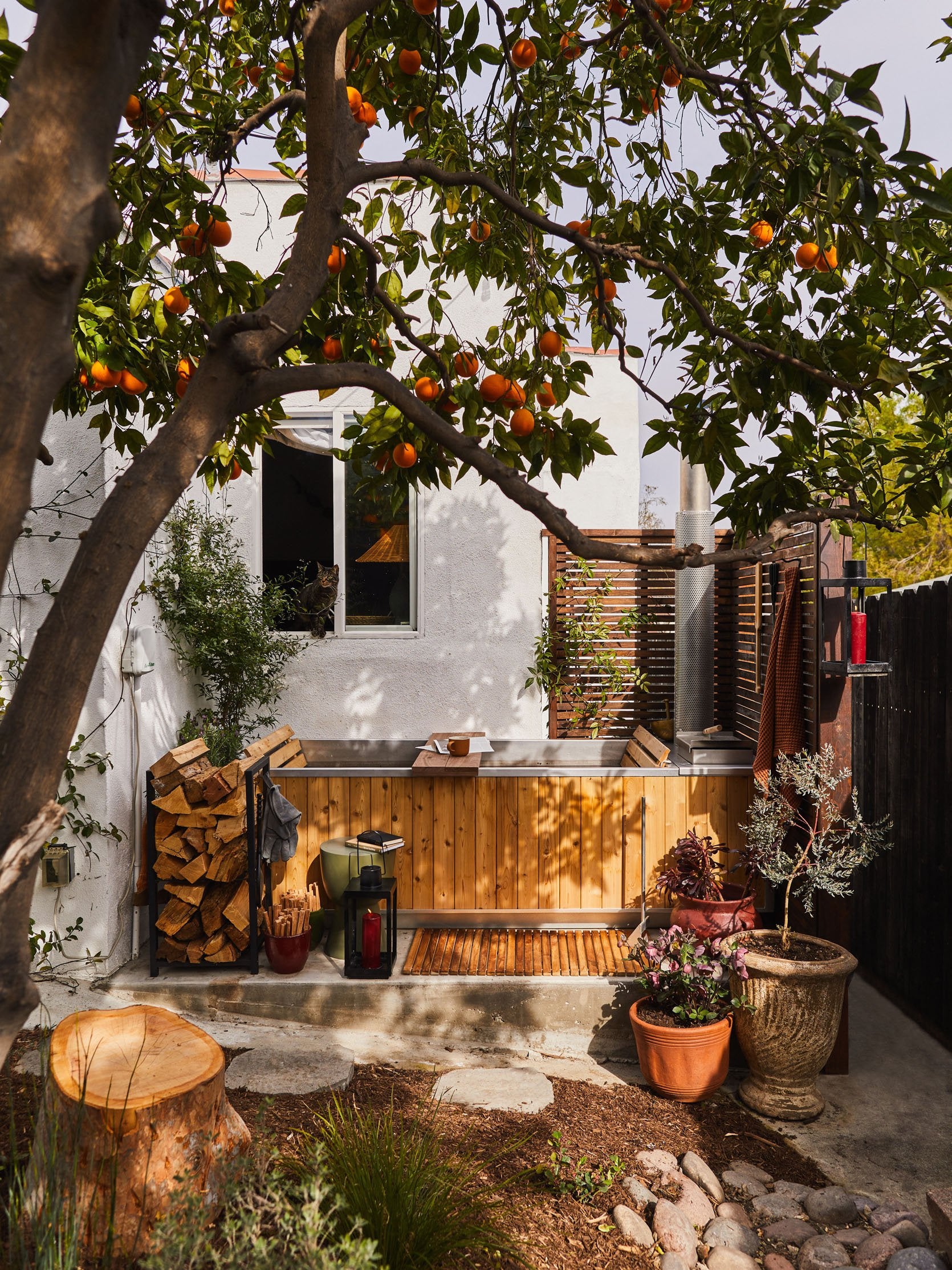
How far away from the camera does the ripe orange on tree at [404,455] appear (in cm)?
281

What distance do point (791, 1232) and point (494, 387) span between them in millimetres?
2843

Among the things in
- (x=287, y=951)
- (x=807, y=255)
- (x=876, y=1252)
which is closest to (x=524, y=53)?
(x=807, y=255)

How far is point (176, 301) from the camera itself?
3074 millimetres

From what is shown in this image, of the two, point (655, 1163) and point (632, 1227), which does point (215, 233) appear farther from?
point (655, 1163)

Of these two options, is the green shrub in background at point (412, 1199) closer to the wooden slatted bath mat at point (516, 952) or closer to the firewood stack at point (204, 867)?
the wooden slatted bath mat at point (516, 952)

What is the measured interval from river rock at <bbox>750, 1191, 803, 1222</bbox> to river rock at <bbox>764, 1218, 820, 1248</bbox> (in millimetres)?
37

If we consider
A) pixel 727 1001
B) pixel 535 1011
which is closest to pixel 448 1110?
pixel 535 1011

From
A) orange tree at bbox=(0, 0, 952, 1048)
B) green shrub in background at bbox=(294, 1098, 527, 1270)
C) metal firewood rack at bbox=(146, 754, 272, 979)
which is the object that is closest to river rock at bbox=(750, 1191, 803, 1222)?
green shrub in background at bbox=(294, 1098, 527, 1270)

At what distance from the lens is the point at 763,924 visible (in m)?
5.25

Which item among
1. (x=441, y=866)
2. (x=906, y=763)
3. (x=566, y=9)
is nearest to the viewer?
(x=566, y=9)

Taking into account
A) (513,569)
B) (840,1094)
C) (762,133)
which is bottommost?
(840,1094)

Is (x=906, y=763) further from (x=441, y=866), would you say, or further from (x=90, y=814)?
(x=90, y=814)

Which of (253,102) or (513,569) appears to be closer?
(253,102)

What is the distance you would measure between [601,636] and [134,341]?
15.5ft
